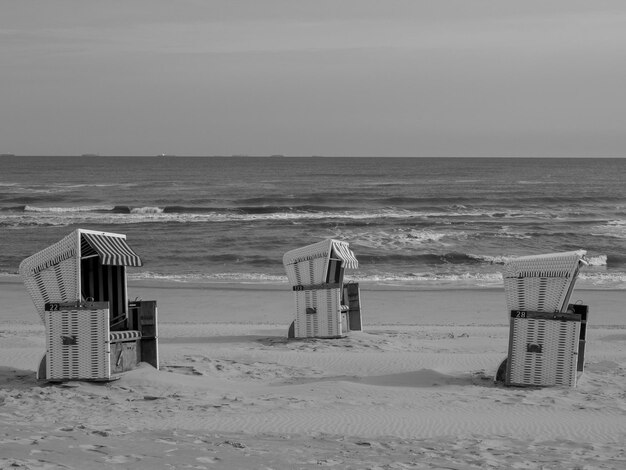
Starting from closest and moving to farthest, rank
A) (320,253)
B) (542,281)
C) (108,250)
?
(108,250) → (542,281) → (320,253)

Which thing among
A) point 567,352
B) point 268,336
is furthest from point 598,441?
point 268,336

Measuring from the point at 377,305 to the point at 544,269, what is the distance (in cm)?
843

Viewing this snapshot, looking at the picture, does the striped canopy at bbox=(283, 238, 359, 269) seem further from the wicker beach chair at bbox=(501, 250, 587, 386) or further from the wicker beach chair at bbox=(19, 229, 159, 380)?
the wicker beach chair at bbox=(19, 229, 159, 380)

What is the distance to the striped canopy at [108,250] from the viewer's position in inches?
321

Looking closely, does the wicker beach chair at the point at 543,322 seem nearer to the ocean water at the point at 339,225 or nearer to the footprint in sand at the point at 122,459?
the footprint in sand at the point at 122,459

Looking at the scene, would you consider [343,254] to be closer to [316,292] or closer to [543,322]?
[316,292]

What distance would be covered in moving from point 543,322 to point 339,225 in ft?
86.4

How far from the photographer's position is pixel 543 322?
8555mm

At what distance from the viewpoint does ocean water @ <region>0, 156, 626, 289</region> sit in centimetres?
2327

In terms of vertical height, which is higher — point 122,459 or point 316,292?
point 316,292

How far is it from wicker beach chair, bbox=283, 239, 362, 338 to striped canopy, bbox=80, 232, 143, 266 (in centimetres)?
364

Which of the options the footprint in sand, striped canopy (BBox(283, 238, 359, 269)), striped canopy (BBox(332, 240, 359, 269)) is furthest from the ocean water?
the footprint in sand

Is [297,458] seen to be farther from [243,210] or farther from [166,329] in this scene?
[243,210]

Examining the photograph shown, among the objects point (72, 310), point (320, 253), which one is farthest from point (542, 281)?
point (72, 310)
